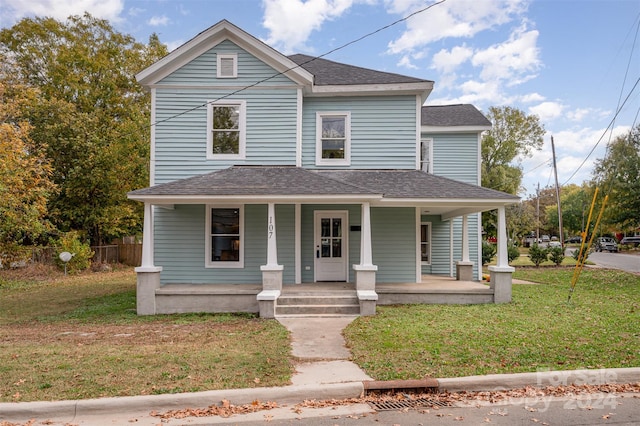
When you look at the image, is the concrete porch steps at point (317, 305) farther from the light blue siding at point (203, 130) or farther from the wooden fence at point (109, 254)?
the wooden fence at point (109, 254)

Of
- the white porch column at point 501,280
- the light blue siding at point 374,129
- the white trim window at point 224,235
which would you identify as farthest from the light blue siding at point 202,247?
the white porch column at point 501,280

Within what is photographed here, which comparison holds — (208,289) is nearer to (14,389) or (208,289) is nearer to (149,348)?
(149,348)

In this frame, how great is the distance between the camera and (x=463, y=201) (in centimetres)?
1070

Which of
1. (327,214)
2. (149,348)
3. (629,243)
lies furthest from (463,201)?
(629,243)

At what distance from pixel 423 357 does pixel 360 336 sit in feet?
5.49

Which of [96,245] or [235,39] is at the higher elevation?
[235,39]

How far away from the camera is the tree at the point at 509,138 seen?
32.2 m

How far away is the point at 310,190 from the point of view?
34.0ft

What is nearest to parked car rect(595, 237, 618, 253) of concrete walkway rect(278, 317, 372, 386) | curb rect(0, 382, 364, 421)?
concrete walkway rect(278, 317, 372, 386)

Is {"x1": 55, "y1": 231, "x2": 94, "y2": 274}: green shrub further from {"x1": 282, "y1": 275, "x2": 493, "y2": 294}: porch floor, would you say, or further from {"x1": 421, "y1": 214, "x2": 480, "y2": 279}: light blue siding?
{"x1": 421, "y1": 214, "x2": 480, "y2": 279}: light blue siding

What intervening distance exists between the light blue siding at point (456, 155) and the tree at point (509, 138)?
1586 cm

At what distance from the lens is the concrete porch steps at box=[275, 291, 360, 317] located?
9945 millimetres

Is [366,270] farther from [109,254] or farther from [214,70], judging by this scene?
[109,254]

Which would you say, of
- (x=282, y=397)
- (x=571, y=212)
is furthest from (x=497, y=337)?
(x=571, y=212)
